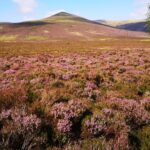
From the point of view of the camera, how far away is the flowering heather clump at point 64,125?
20.8 feet

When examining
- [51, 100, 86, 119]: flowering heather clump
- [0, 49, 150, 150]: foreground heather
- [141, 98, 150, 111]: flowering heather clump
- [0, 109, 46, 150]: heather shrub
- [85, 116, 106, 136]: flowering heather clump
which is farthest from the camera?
[141, 98, 150, 111]: flowering heather clump

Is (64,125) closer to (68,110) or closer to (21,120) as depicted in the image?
(68,110)

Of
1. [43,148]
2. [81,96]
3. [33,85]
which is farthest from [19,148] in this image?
[33,85]

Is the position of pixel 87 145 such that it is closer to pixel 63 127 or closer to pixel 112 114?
pixel 63 127

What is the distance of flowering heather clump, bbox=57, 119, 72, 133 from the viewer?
20.8ft

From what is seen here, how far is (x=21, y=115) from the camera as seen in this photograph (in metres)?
6.71

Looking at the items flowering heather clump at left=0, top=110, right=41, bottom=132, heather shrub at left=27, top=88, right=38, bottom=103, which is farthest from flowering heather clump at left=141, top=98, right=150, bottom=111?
flowering heather clump at left=0, top=110, right=41, bottom=132

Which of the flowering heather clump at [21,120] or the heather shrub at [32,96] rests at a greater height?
the flowering heather clump at [21,120]

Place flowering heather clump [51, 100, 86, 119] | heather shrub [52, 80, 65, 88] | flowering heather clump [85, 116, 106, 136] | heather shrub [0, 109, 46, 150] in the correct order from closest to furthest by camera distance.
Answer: heather shrub [0, 109, 46, 150]
flowering heather clump [85, 116, 106, 136]
flowering heather clump [51, 100, 86, 119]
heather shrub [52, 80, 65, 88]

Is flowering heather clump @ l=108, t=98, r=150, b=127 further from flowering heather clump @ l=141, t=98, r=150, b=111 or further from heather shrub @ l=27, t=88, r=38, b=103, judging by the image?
heather shrub @ l=27, t=88, r=38, b=103

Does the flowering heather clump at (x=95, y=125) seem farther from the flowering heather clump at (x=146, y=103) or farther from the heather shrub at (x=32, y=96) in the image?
the heather shrub at (x=32, y=96)

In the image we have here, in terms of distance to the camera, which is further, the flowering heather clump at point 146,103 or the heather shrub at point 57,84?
the heather shrub at point 57,84

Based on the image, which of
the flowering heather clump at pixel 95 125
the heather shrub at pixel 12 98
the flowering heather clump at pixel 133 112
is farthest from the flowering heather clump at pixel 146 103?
the heather shrub at pixel 12 98

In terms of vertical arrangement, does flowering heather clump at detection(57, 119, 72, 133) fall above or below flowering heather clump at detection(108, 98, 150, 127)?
above
